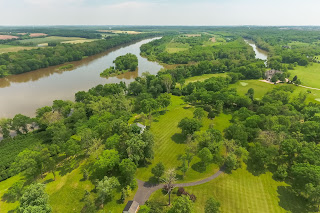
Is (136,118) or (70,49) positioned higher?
(70,49)

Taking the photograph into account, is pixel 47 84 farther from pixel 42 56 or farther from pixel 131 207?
pixel 131 207

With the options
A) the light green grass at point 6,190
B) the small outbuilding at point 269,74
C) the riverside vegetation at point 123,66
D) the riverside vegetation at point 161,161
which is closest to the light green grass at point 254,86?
the small outbuilding at point 269,74

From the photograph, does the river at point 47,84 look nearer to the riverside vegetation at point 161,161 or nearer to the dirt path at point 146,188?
the riverside vegetation at point 161,161

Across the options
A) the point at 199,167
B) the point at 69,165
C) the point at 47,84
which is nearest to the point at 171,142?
the point at 199,167

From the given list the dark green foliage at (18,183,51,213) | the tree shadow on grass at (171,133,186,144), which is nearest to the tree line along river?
the dark green foliage at (18,183,51,213)

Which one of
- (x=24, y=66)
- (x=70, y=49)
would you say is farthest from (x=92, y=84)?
(x=70, y=49)

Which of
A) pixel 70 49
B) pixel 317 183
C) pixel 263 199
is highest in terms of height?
pixel 70 49

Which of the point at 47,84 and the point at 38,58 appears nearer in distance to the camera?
the point at 47,84

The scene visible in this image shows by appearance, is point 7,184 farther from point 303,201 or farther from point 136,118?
point 303,201
